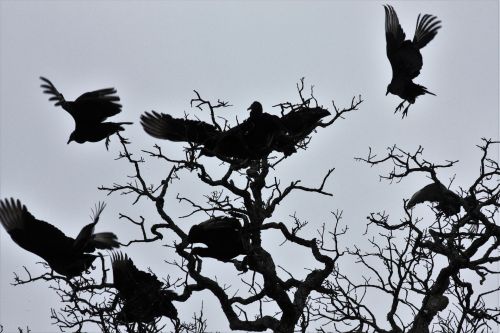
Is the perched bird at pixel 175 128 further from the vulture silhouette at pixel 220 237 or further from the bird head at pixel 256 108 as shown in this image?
the vulture silhouette at pixel 220 237

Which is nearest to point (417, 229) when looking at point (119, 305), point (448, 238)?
point (448, 238)

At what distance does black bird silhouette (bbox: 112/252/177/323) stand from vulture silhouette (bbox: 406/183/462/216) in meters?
3.28

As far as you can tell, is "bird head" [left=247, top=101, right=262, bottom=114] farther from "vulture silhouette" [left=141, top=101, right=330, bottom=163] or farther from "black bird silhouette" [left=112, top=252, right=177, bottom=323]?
"black bird silhouette" [left=112, top=252, right=177, bottom=323]

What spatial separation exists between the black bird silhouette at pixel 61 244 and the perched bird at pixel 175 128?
4.31ft

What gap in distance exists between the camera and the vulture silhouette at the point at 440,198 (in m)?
9.16

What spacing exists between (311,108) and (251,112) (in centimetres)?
69

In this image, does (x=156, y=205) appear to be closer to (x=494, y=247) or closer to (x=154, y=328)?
(x=154, y=328)

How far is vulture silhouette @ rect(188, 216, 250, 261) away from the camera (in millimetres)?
8258

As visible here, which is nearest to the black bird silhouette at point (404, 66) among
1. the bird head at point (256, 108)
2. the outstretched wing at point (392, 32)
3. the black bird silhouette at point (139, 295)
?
the outstretched wing at point (392, 32)

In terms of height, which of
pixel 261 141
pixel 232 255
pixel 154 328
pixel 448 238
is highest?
pixel 261 141

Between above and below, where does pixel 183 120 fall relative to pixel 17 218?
above

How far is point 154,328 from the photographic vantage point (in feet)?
26.9

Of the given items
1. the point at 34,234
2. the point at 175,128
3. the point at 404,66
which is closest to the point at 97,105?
the point at 175,128

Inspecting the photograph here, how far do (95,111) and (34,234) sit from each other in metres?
1.66
